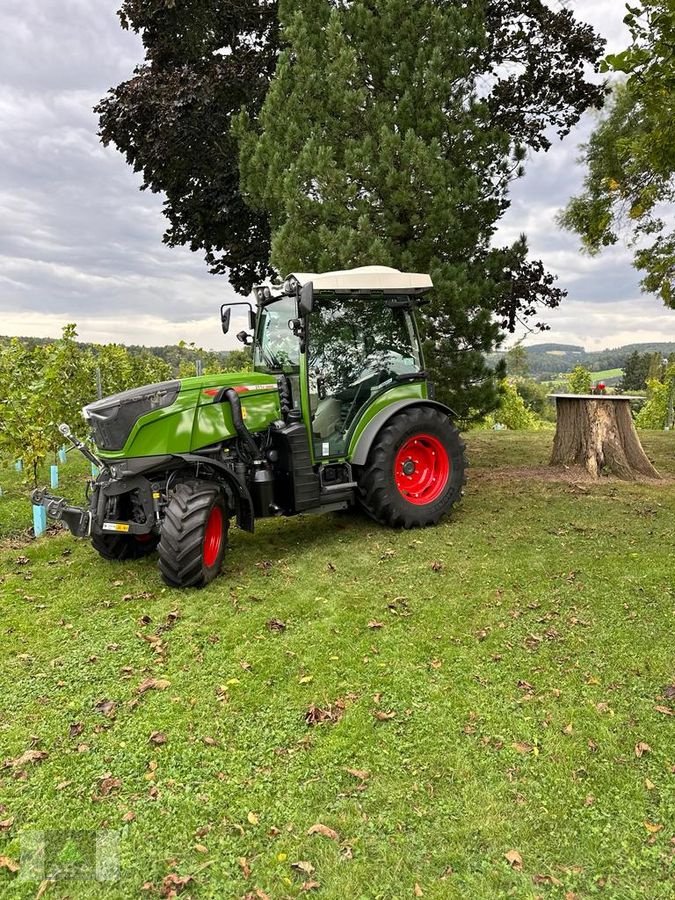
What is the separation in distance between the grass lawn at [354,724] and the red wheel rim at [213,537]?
0.23 metres

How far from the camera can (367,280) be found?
5523 mm

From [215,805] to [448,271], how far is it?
20.5ft

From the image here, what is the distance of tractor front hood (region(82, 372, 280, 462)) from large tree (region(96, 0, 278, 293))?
585cm

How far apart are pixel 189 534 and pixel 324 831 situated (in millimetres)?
2368

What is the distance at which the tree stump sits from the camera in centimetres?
786

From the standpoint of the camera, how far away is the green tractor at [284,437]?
14.5ft

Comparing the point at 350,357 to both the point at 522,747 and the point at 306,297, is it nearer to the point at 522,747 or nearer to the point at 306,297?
the point at 306,297

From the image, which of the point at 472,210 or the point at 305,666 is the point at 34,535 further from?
the point at 472,210

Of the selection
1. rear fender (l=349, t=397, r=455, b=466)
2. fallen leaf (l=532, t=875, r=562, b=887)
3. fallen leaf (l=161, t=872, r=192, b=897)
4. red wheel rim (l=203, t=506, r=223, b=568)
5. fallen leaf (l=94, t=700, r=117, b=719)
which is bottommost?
fallen leaf (l=532, t=875, r=562, b=887)

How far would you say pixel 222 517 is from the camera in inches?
182

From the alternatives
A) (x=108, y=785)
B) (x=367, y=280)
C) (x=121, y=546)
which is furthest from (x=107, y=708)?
(x=367, y=280)

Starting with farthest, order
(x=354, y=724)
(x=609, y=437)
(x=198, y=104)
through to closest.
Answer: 1. (x=198, y=104)
2. (x=609, y=437)
3. (x=354, y=724)

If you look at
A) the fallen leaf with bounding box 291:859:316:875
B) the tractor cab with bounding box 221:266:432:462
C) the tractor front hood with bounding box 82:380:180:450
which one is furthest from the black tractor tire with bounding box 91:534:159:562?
the fallen leaf with bounding box 291:859:316:875

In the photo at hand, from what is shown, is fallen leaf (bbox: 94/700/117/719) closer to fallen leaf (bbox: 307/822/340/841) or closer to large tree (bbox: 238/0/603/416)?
fallen leaf (bbox: 307/822/340/841)
